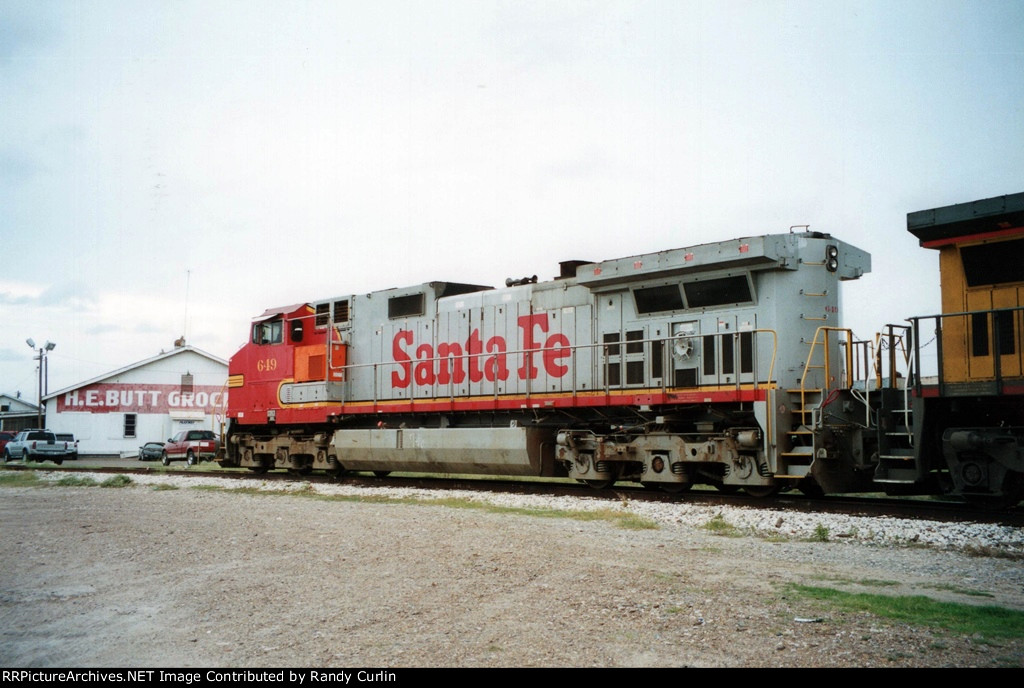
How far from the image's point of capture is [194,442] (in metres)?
31.4

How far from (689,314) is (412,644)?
1003 cm

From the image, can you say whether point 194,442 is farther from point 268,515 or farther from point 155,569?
point 155,569

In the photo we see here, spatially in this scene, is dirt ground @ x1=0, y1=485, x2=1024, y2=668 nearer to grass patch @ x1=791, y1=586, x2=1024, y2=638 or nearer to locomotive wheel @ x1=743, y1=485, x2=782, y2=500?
grass patch @ x1=791, y1=586, x2=1024, y2=638

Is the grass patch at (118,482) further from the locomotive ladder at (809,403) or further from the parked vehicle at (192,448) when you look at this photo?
the locomotive ladder at (809,403)

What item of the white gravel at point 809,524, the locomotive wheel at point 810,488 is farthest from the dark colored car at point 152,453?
the locomotive wheel at point 810,488

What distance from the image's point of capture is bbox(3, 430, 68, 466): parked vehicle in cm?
3572

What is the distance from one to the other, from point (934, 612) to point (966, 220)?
6.95 metres

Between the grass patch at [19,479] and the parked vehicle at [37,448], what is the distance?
14436mm

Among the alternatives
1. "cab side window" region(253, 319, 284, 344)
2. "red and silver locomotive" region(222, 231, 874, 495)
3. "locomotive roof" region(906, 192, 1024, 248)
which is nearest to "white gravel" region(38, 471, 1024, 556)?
"red and silver locomotive" region(222, 231, 874, 495)

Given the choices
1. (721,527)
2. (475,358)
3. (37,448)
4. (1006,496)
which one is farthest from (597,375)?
(37,448)

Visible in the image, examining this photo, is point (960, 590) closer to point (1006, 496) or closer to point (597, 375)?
point (1006, 496)

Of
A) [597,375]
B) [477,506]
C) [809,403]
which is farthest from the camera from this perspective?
[597,375]

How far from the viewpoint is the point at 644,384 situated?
564 inches

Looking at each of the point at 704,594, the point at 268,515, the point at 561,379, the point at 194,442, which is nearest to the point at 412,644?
the point at 704,594
